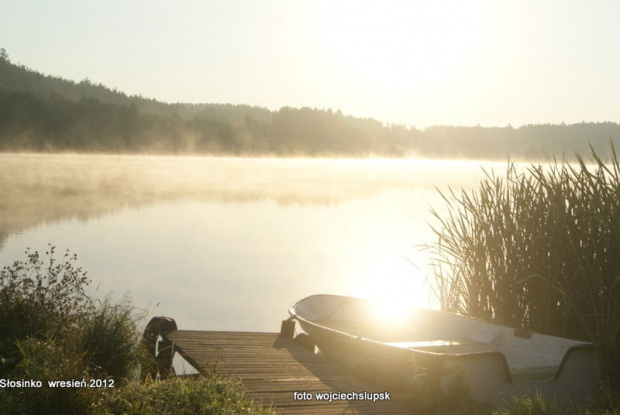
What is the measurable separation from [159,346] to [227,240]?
2159 cm

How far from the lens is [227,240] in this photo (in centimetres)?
3009

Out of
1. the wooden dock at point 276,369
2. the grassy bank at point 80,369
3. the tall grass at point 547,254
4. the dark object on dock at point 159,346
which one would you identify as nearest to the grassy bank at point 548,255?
the tall grass at point 547,254

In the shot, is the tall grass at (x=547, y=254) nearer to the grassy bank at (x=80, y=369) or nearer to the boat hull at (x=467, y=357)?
the boat hull at (x=467, y=357)

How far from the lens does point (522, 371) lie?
7074 mm

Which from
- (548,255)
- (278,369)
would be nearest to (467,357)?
(278,369)

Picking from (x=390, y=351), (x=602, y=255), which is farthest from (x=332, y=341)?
(x=602, y=255)

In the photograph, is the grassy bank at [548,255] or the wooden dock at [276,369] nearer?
the wooden dock at [276,369]

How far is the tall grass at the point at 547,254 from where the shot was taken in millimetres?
7551

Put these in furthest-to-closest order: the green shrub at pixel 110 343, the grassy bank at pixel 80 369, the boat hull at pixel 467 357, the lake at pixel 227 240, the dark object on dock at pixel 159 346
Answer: the lake at pixel 227 240
the dark object on dock at pixel 159 346
the green shrub at pixel 110 343
the boat hull at pixel 467 357
the grassy bank at pixel 80 369

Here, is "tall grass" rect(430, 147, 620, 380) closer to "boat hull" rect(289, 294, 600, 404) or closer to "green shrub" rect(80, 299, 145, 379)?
"boat hull" rect(289, 294, 600, 404)

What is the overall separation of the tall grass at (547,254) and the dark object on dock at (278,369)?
7.52 feet

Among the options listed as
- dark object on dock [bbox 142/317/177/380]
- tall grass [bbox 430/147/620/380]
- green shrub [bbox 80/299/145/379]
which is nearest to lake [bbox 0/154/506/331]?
dark object on dock [bbox 142/317/177/380]

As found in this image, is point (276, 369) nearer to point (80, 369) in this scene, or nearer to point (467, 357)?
point (467, 357)

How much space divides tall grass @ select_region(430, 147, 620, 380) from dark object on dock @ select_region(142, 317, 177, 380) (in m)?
3.81
